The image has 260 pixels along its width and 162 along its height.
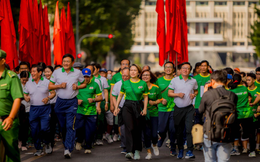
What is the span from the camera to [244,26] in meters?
132

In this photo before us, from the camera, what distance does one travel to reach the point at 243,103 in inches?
363

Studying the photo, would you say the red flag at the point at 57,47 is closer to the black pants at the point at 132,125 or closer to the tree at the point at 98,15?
the black pants at the point at 132,125

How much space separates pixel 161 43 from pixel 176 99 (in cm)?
395

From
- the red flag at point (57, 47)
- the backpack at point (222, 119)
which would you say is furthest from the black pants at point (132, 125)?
the red flag at point (57, 47)

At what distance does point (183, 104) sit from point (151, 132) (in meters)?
0.88

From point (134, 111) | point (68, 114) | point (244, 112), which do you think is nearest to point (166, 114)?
point (134, 111)

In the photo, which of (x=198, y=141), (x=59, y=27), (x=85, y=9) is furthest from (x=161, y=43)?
(x=85, y=9)

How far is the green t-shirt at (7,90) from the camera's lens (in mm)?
5891

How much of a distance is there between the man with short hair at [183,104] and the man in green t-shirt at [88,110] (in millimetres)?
1743

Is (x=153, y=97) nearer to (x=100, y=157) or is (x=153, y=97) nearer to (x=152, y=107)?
(x=152, y=107)

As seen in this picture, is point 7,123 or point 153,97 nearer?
point 7,123

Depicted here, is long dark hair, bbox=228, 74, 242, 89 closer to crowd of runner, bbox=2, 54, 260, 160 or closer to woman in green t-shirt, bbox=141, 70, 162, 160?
crowd of runner, bbox=2, 54, 260, 160

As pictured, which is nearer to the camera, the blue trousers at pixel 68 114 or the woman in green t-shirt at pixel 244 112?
the woman in green t-shirt at pixel 244 112

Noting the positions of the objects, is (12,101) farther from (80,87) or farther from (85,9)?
(85,9)
